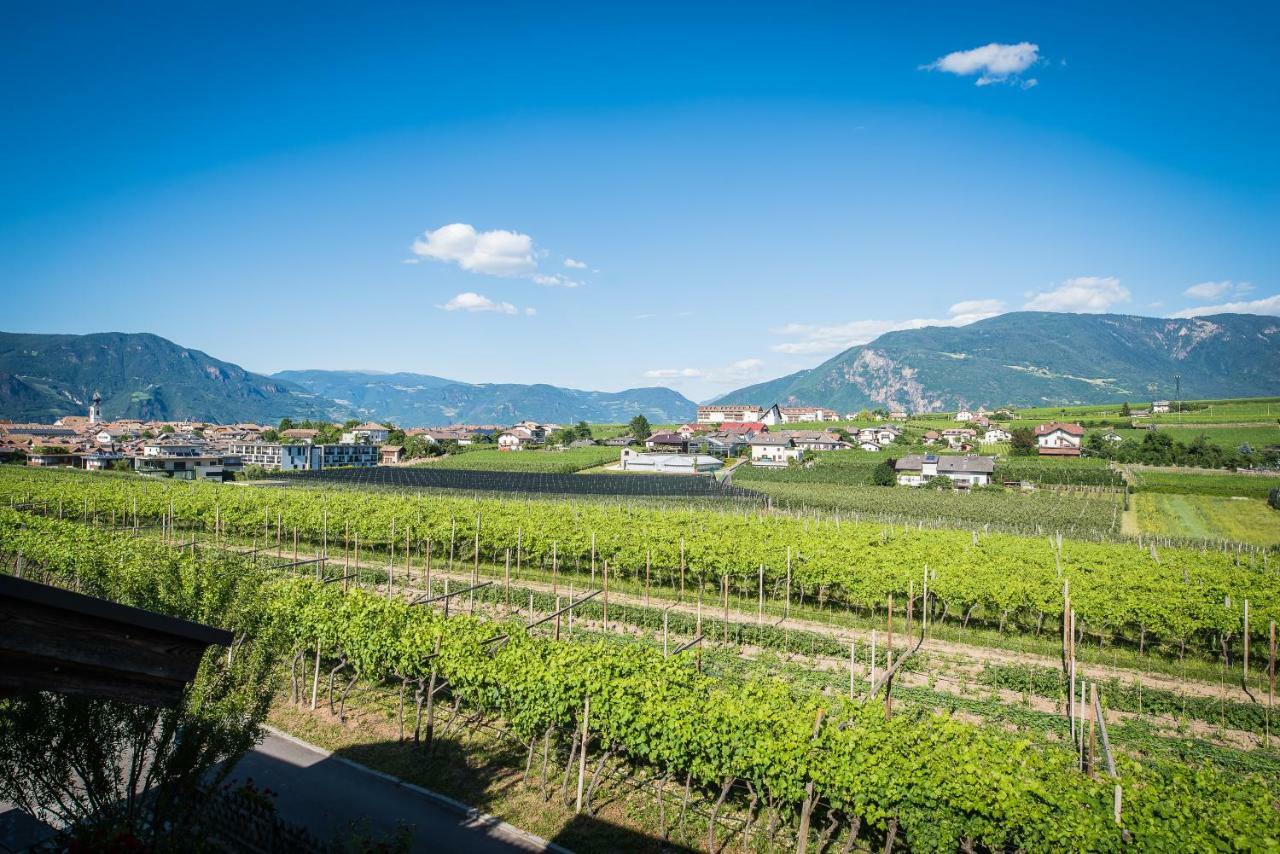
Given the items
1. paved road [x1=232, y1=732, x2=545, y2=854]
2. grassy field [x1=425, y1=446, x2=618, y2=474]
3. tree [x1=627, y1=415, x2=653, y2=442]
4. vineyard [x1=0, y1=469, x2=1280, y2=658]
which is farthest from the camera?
tree [x1=627, y1=415, x2=653, y2=442]

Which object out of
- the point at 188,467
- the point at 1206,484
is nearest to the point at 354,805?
the point at 1206,484

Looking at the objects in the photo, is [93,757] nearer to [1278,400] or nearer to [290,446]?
[290,446]

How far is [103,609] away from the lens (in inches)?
107

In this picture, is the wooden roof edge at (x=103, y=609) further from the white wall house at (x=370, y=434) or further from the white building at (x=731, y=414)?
the white building at (x=731, y=414)

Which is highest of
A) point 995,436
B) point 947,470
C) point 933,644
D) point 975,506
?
point 995,436

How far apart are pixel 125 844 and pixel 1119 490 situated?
76.3m

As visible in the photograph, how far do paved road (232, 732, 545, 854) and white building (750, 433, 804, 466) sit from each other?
283ft

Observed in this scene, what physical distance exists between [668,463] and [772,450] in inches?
808

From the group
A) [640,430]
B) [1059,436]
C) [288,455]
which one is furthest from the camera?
[640,430]

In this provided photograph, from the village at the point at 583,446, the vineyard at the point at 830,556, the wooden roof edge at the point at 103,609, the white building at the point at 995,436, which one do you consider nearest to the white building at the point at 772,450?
the village at the point at 583,446

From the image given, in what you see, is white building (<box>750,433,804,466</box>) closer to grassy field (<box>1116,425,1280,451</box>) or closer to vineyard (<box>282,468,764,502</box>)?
vineyard (<box>282,468,764,502</box>)

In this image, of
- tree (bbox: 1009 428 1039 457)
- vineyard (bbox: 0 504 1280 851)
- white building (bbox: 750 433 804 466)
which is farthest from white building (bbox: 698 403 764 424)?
vineyard (bbox: 0 504 1280 851)

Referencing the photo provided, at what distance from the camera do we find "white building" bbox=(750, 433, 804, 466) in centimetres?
9735

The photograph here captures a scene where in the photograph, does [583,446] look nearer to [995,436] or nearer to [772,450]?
[772,450]
